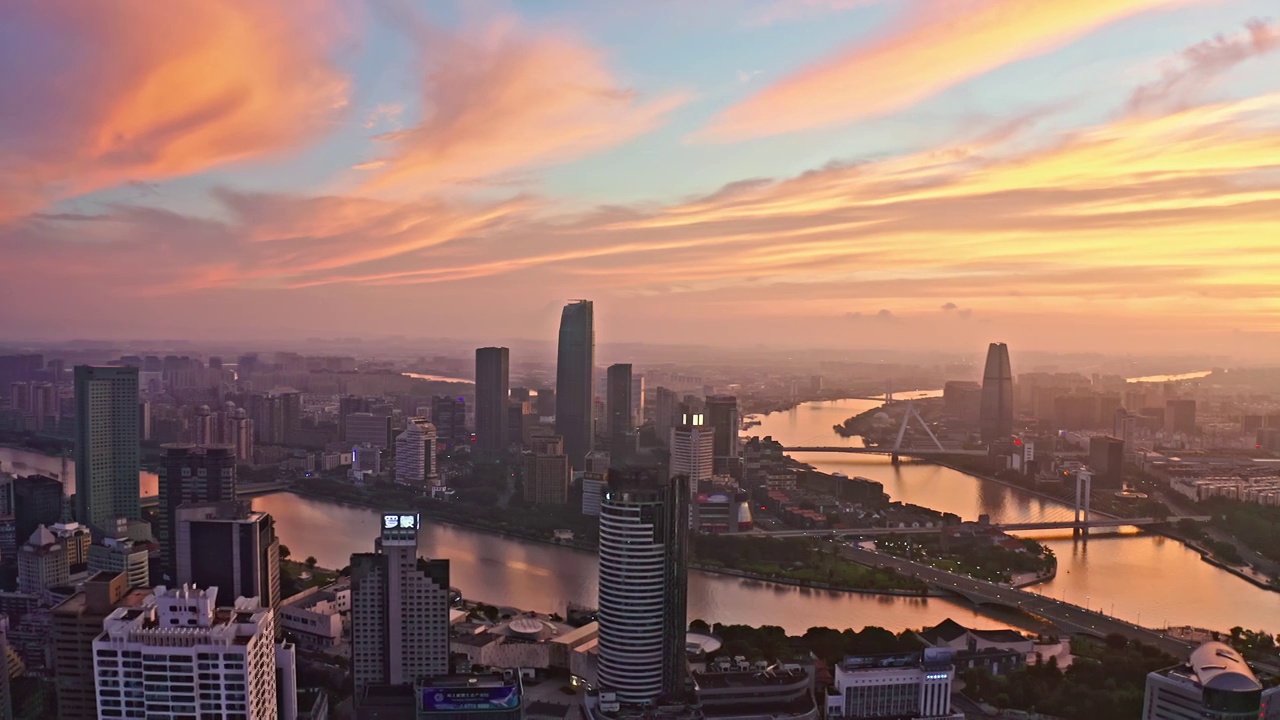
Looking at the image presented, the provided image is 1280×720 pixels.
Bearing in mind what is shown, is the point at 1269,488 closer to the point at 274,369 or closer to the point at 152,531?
the point at 152,531

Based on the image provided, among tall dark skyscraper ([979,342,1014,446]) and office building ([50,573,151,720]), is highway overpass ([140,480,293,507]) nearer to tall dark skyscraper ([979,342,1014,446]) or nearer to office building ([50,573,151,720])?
office building ([50,573,151,720])

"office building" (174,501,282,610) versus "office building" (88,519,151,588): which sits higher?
"office building" (174,501,282,610)

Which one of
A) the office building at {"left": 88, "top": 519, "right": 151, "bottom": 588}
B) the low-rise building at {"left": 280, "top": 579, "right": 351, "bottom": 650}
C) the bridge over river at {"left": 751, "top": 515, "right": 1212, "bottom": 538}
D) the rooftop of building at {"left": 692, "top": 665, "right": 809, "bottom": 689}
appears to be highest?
the office building at {"left": 88, "top": 519, "right": 151, "bottom": 588}

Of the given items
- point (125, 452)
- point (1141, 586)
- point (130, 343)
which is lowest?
point (1141, 586)

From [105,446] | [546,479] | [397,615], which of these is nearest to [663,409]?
[546,479]

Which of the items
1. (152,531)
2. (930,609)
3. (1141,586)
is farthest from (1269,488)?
(152,531)

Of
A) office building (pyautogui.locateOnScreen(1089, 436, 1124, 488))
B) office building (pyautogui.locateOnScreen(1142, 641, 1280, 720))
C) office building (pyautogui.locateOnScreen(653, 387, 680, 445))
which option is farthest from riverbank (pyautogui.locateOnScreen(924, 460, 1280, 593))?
office building (pyautogui.locateOnScreen(1142, 641, 1280, 720))

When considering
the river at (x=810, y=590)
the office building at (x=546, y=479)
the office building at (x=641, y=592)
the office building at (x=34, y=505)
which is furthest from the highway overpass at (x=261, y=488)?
the office building at (x=641, y=592)
